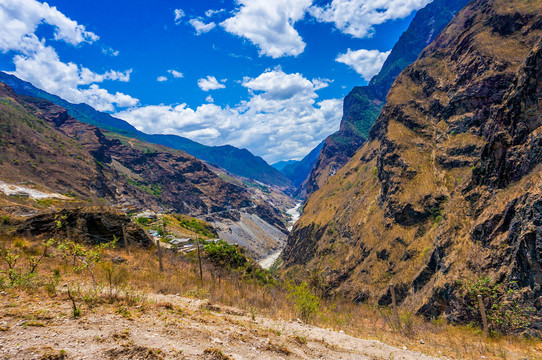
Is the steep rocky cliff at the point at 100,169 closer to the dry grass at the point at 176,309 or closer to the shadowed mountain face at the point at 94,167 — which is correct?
the shadowed mountain face at the point at 94,167

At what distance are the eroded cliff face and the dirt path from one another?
13656 mm

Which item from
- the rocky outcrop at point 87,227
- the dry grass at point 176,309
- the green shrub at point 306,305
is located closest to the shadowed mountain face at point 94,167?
the rocky outcrop at point 87,227

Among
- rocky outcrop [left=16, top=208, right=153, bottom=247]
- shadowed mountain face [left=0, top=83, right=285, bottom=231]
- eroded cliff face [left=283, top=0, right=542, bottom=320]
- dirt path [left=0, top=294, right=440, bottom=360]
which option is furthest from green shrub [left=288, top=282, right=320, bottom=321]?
shadowed mountain face [left=0, top=83, right=285, bottom=231]

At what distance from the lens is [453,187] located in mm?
44656

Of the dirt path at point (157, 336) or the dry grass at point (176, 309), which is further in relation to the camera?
the dry grass at point (176, 309)

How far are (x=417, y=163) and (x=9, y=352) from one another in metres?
62.7

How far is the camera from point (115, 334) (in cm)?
617

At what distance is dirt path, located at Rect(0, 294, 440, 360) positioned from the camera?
5430 mm

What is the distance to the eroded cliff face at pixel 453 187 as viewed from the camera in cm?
2397

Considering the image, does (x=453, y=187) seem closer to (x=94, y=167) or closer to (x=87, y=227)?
(x=87, y=227)

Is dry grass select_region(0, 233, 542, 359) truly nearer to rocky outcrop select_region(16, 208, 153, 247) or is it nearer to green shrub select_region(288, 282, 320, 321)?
green shrub select_region(288, 282, 320, 321)

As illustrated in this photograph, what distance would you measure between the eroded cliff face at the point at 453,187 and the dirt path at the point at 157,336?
13656 millimetres

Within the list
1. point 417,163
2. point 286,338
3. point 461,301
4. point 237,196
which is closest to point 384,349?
point 286,338

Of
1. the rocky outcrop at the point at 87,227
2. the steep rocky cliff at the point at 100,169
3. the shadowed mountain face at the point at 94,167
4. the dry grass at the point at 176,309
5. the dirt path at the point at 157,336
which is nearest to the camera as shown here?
the dirt path at the point at 157,336
